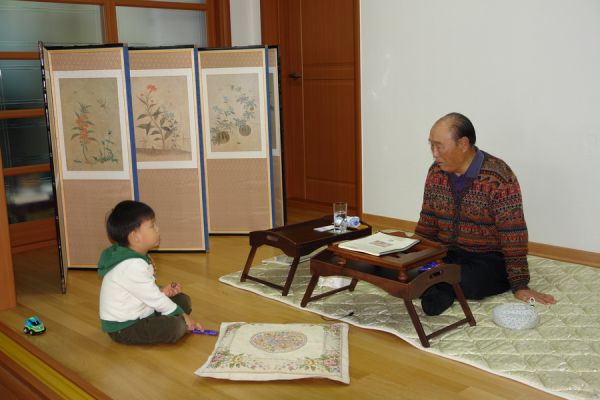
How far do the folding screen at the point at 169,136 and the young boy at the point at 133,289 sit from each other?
53.0 inches

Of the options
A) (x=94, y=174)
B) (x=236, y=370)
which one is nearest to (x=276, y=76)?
(x=94, y=174)

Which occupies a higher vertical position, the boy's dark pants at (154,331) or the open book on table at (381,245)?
the open book on table at (381,245)

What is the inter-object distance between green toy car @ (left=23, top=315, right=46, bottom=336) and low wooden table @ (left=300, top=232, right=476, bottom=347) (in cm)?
129

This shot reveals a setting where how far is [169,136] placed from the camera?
4.32 metres

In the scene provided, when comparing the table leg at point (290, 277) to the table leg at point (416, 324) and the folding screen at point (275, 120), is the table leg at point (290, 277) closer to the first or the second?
the table leg at point (416, 324)

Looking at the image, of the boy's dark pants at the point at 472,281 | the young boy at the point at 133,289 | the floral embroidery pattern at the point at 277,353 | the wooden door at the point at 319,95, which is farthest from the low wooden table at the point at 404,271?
the wooden door at the point at 319,95

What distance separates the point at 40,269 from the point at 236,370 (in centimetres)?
210

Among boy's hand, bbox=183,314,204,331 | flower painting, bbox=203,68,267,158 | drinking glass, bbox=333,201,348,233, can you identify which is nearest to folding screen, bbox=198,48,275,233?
flower painting, bbox=203,68,267,158

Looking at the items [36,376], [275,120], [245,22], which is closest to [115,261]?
[36,376]

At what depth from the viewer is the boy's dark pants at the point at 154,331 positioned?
9.68ft

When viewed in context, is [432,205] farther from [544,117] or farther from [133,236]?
[133,236]

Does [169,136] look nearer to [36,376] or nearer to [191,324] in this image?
[191,324]

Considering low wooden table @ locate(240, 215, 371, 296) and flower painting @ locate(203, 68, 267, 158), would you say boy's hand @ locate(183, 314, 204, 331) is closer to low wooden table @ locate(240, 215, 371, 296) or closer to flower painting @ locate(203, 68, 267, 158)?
low wooden table @ locate(240, 215, 371, 296)

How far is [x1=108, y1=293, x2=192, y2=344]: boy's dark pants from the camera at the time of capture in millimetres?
2951
